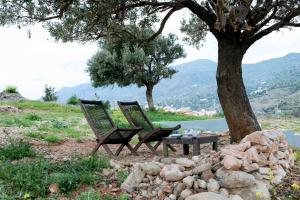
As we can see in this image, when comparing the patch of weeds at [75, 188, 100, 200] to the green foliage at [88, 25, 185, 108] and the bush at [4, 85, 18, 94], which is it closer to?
the green foliage at [88, 25, 185, 108]

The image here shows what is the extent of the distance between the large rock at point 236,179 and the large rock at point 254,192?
5 cm

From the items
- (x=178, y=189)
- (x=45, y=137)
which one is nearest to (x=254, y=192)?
(x=178, y=189)

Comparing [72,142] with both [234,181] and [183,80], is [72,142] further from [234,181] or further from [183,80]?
[183,80]

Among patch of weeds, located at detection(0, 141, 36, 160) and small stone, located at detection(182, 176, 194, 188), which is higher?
patch of weeds, located at detection(0, 141, 36, 160)

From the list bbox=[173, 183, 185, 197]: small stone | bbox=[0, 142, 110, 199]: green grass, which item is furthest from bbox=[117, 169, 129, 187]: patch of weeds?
bbox=[173, 183, 185, 197]: small stone

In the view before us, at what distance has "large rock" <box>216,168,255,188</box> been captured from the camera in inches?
218

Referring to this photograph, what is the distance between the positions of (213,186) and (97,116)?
149 inches

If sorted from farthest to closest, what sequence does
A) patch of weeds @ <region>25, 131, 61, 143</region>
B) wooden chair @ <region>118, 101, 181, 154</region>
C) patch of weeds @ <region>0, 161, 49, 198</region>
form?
patch of weeds @ <region>25, 131, 61, 143</region> < wooden chair @ <region>118, 101, 181, 154</region> < patch of weeds @ <region>0, 161, 49, 198</region>

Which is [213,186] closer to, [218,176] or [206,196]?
[218,176]

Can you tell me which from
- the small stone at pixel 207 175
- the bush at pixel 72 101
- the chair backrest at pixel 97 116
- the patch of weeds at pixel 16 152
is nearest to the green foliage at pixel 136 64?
the bush at pixel 72 101

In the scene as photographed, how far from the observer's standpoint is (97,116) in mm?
8820

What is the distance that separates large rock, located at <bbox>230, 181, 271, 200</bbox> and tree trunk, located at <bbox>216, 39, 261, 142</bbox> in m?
3.79

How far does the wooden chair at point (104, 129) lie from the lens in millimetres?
8016

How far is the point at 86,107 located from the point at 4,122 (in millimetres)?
4699
